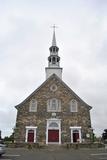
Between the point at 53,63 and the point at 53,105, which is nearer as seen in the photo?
the point at 53,105

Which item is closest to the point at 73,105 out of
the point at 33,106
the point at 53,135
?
the point at 53,135

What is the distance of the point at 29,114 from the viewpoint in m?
34.6

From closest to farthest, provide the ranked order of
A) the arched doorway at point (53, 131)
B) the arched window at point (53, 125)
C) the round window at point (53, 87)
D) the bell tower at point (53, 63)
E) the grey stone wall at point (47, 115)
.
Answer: the arched doorway at point (53, 131), the grey stone wall at point (47, 115), the arched window at point (53, 125), the round window at point (53, 87), the bell tower at point (53, 63)

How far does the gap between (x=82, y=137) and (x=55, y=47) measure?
2020 centimetres

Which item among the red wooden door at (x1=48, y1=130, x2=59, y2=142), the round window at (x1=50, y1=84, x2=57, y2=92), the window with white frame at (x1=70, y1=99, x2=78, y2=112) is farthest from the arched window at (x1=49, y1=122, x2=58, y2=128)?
the round window at (x1=50, y1=84, x2=57, y2=92)

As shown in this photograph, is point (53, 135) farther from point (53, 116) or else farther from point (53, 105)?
point (53, 105)

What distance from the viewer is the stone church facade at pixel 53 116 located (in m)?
33.5

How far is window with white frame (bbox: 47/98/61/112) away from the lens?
3491cm

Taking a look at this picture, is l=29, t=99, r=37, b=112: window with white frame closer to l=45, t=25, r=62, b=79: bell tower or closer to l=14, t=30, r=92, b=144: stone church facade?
l=14, t=30, r=92, b=144: stone church facade

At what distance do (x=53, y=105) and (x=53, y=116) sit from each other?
169 cm

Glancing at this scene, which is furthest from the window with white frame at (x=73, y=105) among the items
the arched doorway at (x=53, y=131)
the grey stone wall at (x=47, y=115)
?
the arched doorway at (x=53, y=131)

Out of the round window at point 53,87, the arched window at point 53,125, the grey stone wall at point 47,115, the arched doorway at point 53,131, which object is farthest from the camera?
the round window at point 53,87

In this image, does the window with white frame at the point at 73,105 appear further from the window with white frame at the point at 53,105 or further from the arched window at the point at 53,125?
the arched window at the point at 53,125

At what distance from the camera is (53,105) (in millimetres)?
35219
